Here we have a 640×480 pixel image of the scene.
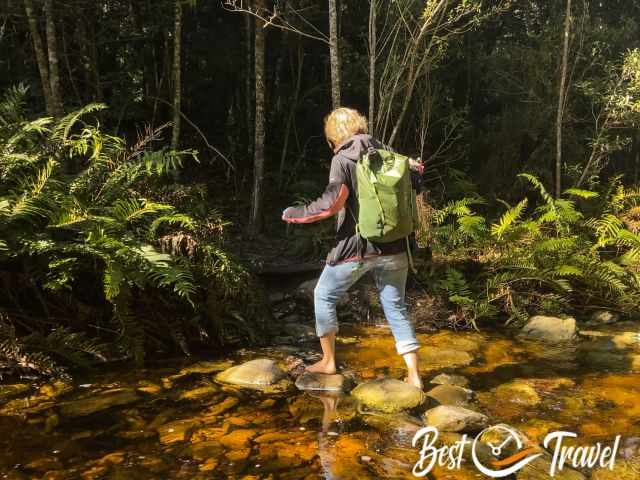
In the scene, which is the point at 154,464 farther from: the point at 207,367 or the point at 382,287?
the point at 382,287

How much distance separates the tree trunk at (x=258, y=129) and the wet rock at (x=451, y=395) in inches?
189

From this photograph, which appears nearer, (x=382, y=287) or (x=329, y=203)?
(x=329, y=203)

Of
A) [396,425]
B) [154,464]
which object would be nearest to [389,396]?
[396,425]

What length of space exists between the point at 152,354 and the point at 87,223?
1.30m

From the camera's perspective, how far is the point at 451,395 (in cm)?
429

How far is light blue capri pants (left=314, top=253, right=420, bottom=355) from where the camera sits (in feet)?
13.5

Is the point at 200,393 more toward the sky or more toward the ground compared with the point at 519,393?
more toward the sky

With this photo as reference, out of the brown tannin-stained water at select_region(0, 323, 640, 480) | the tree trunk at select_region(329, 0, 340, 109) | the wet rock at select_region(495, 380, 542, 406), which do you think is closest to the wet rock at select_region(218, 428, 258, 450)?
the brown tannin-stained water at select_region(0, 323, 640, 480)

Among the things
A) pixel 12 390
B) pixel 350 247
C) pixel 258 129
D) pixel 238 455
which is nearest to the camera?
pixel 238 455

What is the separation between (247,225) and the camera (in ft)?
29.5

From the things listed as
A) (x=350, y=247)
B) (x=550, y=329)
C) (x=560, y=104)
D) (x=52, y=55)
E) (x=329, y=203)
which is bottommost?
(x=550, y=329)

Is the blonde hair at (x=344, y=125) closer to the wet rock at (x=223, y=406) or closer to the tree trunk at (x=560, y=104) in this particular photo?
the wet rock at (x=223, y=406)

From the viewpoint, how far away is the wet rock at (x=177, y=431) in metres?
3.58

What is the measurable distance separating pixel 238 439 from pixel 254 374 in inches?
39.2
